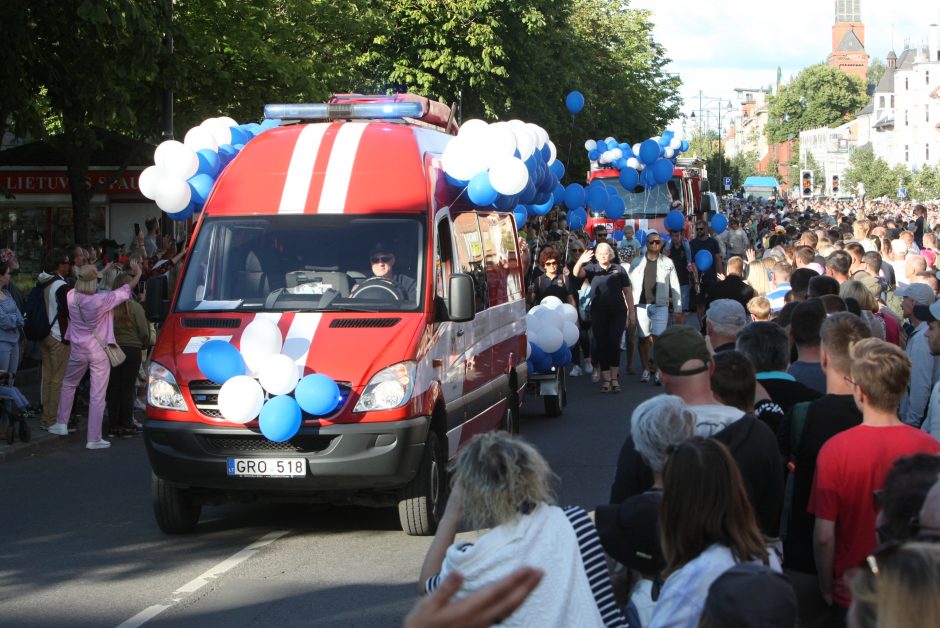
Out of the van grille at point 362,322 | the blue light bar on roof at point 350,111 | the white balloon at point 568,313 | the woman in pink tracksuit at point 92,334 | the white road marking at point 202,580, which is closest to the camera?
the white road marking at point 202,580

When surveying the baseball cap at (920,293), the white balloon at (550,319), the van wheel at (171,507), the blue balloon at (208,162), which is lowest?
the van wheel at (171,507)

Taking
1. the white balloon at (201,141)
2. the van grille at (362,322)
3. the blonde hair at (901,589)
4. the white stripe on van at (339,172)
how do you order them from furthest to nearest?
the white balloon at (201,141) → the white stripe on van at (339,172) → the van grille at (362,322) → the blonde hair at (901,589)

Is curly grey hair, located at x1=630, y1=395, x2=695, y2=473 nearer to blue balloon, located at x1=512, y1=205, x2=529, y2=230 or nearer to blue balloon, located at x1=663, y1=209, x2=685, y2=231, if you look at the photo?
blue balloon, located at x1=512, y1=205, x2=529, y2=230

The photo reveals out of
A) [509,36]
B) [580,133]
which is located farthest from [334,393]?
[580,133]

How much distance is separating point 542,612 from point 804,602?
2005 mm

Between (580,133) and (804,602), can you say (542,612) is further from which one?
(580,133)

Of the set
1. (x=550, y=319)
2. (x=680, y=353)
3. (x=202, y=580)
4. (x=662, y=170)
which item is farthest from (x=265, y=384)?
(x=662, y=170)

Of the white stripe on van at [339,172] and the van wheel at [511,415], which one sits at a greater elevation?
the white stripe on van at [339,172]

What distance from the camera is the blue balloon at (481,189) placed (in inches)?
378

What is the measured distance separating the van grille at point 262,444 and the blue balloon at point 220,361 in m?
0.41

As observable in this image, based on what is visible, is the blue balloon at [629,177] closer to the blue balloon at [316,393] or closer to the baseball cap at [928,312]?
the baseball cap at [928,312]

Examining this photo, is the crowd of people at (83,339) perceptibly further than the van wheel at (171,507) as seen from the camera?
Yes

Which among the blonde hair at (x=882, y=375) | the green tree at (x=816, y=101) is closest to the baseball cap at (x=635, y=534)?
the blonde hair at (x=882, y=375)

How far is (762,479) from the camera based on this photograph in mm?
4746
